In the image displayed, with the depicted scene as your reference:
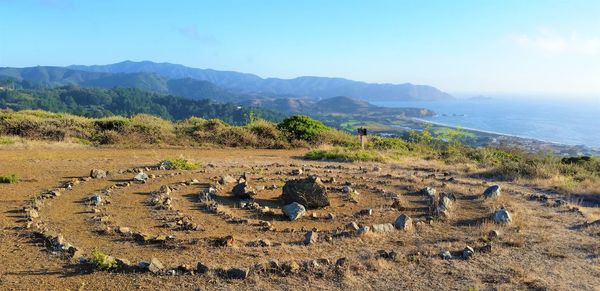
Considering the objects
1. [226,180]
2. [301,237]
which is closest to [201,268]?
[301,237]

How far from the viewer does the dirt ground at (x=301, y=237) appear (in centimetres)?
759

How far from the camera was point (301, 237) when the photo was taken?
33.3 feet

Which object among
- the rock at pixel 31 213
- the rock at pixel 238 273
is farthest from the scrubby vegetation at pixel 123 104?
the rock at pixel 238 273

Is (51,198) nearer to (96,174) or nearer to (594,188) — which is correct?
(96,174)

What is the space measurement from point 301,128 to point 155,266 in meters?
22.0

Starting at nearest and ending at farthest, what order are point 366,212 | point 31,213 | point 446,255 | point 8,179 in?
1. point 446,255
2. point 31,213
3. point 366,212
4. point 8,179

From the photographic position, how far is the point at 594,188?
15.5m

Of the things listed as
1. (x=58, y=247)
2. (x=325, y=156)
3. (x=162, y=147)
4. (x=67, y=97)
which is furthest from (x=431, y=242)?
(x=67, y=97)

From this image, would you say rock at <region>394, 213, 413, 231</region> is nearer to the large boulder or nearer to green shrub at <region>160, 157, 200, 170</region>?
the large boulder

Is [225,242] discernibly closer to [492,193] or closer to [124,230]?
[124,230]

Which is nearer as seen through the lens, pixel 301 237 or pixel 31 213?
pixel 301 237

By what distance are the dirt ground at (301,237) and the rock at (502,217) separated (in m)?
0.19

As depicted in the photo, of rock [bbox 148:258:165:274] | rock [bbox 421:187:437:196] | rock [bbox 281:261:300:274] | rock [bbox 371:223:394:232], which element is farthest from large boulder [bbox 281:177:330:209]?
rock [bbox 148:258:165:274]

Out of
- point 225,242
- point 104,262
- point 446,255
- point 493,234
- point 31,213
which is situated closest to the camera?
point 104,262
